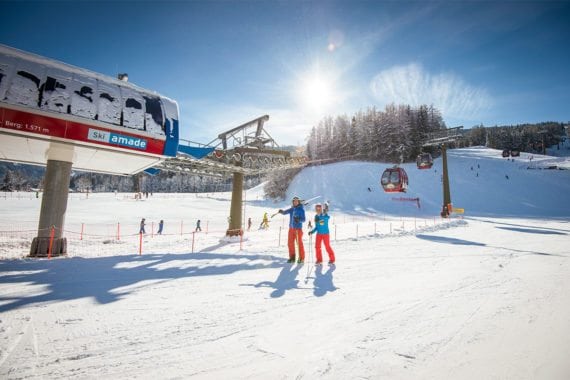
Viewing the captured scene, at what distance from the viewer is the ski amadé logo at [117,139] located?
893cm

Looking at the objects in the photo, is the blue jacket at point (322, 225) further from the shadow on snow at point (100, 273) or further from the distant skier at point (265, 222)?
the distant skier at point (265, 222)

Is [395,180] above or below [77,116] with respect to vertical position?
below

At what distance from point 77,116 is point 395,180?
70.8ft

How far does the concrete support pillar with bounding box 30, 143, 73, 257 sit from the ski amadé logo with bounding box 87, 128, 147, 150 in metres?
1.34

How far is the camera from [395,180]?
72.2ft

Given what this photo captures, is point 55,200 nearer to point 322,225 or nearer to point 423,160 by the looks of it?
point 322,225

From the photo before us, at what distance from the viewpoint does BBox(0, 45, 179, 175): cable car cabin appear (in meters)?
7.77

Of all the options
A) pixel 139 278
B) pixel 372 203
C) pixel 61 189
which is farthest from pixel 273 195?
pixel 139 278

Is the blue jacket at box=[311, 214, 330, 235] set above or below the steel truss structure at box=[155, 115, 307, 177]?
below

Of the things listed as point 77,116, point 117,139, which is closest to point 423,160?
point 117,139

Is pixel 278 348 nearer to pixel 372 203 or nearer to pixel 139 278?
pixel 139 278

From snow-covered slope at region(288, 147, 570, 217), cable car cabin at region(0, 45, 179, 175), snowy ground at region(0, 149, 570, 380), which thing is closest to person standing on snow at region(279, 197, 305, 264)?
snowy ground at region(0, 149, 570, 380)

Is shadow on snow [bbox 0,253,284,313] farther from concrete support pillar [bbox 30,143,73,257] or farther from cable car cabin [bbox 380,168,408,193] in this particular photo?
cable car cabin [bbox 380,168,408,193]

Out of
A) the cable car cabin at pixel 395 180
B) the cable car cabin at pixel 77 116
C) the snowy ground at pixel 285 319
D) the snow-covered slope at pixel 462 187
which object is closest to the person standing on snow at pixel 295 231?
the snowy ground at pixel 285 319
